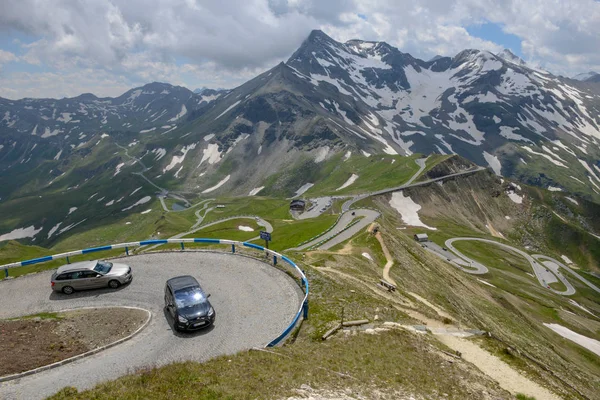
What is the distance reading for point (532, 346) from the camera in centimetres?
4569

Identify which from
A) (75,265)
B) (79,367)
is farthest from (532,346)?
(75,265)

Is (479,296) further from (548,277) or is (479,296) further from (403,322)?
(548,277)

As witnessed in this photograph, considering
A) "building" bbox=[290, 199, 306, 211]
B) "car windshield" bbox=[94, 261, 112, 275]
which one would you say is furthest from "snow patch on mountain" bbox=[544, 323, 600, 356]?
"building" bbox=[290, 199, 306, 211]

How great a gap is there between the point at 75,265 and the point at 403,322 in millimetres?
27952

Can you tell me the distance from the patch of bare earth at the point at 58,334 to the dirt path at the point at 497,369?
23275mm

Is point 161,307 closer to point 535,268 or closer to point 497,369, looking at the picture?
point 497,369

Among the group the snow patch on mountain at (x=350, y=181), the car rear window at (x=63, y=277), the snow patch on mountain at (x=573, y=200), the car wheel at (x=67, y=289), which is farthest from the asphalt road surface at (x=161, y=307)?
the snow patch on mountain at (x=573, y=200)

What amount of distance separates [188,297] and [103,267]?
1124cm

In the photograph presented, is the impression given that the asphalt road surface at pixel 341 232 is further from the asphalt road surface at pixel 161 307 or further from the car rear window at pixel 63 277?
the car rear window at pixel 63 277

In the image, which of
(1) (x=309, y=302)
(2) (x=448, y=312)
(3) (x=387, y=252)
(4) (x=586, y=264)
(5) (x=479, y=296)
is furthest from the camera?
(4) (x=586, y=264)

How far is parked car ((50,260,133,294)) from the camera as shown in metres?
29.7

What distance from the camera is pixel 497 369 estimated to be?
78.5 ft

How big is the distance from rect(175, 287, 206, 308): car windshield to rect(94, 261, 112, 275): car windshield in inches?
383

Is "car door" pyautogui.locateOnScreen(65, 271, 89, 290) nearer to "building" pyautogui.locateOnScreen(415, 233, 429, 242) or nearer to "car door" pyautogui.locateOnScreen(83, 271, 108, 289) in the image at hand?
"car door" pyautogui.locateOnScreen(83, 271, 108, 289)
